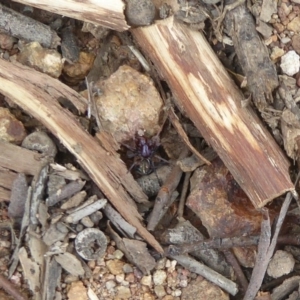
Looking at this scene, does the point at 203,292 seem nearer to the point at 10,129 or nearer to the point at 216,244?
the point at 216,244

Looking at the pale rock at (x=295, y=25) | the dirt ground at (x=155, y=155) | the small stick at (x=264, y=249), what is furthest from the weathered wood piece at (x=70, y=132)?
the pale rock at (x=295, y=25)

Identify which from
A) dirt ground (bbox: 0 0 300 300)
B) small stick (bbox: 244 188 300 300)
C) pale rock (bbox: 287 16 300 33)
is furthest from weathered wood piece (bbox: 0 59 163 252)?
pale rock (bbox: 287 16 300 33)

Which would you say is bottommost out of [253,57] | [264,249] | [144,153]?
[264,249]

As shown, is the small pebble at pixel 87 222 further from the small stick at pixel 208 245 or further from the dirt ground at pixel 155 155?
the small stick at pixel 208 245

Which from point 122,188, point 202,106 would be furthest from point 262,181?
point 122,188

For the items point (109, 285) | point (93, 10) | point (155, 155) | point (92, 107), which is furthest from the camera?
point (155, 155)

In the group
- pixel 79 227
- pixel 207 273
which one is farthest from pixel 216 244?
pixel 79 227

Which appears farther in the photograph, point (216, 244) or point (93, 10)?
point (216, 244)

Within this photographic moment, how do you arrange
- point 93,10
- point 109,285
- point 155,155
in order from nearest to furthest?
1. point 93,10
2. point 109,285
3. point 155,155
